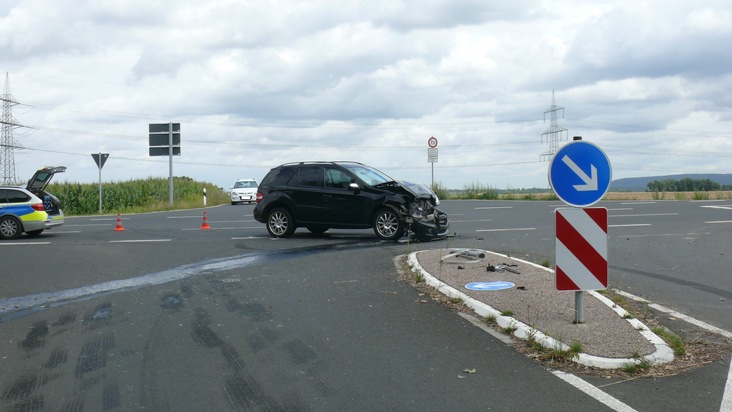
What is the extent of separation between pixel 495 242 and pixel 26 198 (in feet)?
42.0

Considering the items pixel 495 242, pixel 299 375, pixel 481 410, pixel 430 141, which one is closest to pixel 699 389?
pixel 481 410

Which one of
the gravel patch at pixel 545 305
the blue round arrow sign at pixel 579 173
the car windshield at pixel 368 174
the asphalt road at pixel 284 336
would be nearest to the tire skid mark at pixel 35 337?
the asphalt road at pixel 284 336

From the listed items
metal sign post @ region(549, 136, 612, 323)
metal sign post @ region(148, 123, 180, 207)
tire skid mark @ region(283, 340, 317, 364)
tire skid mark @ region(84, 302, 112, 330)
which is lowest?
tire skid mark @ region(283, 340, 317, 364)

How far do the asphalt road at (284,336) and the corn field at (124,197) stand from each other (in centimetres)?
2861

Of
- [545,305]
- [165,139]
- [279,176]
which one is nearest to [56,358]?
[545,305]

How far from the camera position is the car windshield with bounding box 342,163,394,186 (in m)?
17.6

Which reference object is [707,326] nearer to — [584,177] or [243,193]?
[584,177]

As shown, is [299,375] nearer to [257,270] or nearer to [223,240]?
[257,270]

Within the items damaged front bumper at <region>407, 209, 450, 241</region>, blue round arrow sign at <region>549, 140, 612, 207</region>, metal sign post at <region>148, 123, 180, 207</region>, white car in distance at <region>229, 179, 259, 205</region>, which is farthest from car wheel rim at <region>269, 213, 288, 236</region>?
metal sign post at <region>148, 123, 180, 207</region>

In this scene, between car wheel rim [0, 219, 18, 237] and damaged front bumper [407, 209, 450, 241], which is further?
car wheel rim [0, 219, 18, 237]

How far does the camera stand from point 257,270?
12.6 meters

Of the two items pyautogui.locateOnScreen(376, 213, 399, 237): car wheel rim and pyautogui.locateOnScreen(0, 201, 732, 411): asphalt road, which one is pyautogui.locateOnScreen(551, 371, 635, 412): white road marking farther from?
pyautogui.locateOnScreen(376, 213, 399, 237): car wheel rim

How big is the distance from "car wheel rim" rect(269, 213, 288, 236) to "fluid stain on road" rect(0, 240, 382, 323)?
2.33 metres

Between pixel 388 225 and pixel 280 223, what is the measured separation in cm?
301
